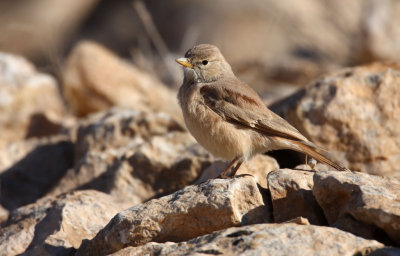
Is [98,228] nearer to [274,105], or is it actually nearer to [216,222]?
[216,222]

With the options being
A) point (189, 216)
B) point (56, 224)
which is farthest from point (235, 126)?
point (56, 224)

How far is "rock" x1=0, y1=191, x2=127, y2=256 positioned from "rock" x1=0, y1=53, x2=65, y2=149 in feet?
11.6

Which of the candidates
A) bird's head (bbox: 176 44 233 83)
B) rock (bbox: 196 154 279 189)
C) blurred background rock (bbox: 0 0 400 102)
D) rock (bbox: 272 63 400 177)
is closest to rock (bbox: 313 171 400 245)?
rock (bbox: 196 154 279 189)

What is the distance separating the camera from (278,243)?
3.51m

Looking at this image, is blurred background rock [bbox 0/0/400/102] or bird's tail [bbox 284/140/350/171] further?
blurred background rock [bbox 0/0/400/102]

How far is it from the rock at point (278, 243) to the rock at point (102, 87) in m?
5.59

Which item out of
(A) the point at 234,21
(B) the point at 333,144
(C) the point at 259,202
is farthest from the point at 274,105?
(A) the point at 234,21

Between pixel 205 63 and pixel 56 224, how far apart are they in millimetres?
2331

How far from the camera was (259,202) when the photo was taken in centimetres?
427

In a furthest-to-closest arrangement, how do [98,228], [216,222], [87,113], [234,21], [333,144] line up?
[234,21] < [87,113] < [333,144] < [98,228] < [216,222]

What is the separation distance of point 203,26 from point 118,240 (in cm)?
1185

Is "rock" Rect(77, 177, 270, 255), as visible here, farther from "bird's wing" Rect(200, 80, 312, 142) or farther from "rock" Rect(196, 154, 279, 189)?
"rock" Rect(196, 154, 279, 189)

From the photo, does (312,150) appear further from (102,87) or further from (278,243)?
(102,87)

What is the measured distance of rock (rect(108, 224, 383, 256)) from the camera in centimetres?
344
